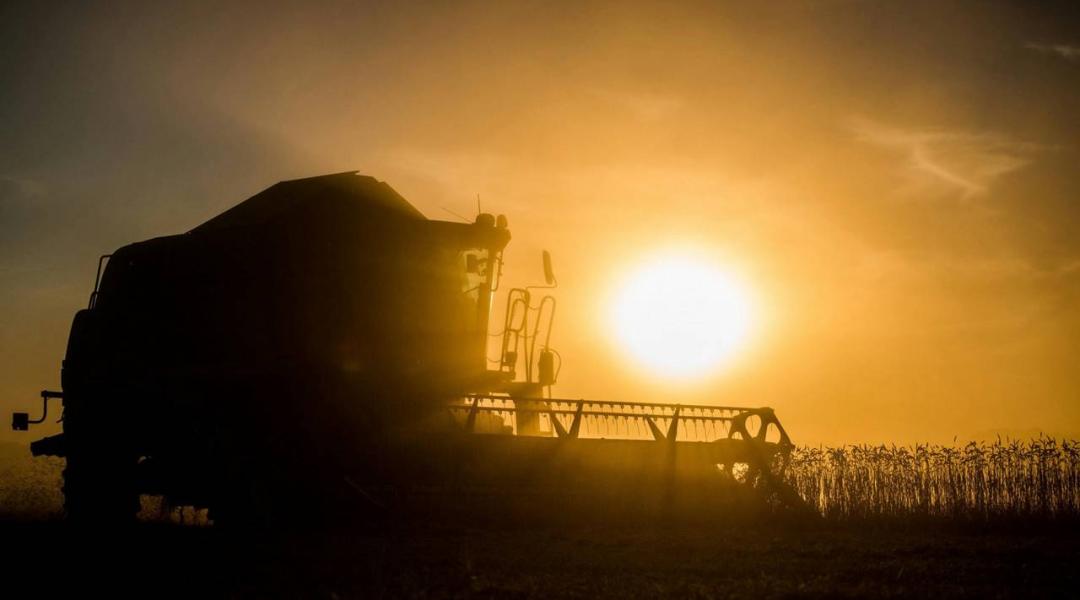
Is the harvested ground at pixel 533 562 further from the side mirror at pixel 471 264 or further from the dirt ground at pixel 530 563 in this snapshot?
the side mirror at pixel 471 264

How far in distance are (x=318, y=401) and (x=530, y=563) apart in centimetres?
422

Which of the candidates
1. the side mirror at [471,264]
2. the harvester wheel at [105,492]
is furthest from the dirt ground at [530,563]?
the side mirror at [471,264]

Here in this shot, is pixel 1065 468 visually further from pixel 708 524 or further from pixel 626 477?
pixel 626 477

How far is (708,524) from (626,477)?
1.31 metres

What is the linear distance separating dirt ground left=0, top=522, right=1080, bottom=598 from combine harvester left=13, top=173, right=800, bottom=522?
64cm

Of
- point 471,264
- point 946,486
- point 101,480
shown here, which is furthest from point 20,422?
point 946,486

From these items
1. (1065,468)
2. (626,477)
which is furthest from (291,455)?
(1065,468)

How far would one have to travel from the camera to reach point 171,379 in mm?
11773

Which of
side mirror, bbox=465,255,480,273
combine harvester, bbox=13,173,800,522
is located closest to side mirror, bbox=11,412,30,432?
combine harvester, bbox=13,173,800,522

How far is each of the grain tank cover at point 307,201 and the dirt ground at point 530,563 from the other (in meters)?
4.13

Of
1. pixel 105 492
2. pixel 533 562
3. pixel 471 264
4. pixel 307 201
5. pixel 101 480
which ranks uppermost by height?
pixel 307 201

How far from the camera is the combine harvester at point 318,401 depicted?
11.7 metres

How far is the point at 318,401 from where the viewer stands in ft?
38.8

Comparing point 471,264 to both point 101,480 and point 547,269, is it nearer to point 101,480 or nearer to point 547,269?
point 547,269
